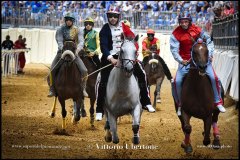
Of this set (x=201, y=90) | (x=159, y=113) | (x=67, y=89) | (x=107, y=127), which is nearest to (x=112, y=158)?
(x=107, y=127)

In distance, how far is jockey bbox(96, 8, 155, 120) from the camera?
42.3ft

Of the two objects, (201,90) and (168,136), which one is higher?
(201,90)

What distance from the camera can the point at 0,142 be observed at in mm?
13312

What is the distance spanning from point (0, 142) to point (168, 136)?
13.5ft

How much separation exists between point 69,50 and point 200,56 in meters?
4.76

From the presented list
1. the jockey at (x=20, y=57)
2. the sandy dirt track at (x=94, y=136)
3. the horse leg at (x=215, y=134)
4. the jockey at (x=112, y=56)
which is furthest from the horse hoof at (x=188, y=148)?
the jockey at (x=20, y=57)

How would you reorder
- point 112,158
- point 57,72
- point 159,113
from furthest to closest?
point 159,113, point 57,72, point 112,158

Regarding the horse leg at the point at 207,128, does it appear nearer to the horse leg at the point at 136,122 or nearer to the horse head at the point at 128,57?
the horse leg at the point at 136,122

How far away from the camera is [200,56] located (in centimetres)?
1192

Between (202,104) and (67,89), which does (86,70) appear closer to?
(67,89)

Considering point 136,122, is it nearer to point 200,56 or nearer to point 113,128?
point 113,128

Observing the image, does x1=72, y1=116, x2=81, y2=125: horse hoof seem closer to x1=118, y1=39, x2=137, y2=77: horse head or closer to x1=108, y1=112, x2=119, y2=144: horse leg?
x1=108, y1=112, x2=119, y2=144: horse leg

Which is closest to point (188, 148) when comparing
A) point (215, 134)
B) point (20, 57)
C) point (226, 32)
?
point (215, 134)

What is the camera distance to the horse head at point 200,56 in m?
11.9
